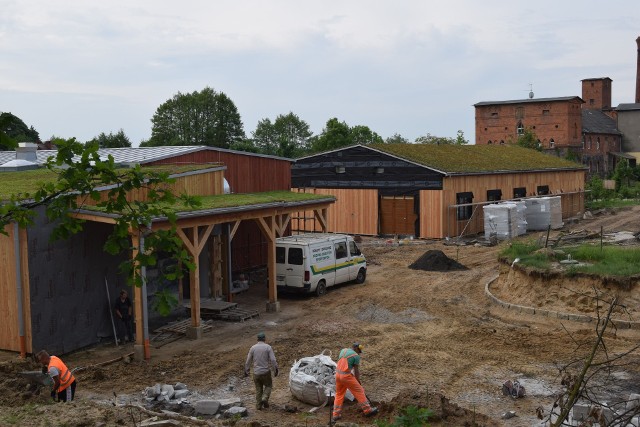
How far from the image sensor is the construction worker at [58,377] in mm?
11695

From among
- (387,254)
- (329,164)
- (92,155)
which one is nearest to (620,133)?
(329,164)

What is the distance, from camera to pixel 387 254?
32500 millimetres

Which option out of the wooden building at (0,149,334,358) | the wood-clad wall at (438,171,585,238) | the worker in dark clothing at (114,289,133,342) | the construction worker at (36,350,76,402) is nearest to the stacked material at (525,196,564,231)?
the wood-clad wall at (438,171,585,238)

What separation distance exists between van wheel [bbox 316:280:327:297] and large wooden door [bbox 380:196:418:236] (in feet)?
50.1

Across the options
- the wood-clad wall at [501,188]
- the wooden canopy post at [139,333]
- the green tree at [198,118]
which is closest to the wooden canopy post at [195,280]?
the wooden canopy post at [139,333]

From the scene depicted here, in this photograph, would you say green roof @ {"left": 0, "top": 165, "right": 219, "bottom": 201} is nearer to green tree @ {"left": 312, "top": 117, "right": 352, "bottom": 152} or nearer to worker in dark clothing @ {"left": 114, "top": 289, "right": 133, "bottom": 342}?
worker in dark clothing @ {"left": 114, "top": 289, "right": 133, "bottom": 342}

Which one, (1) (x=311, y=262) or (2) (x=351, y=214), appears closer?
(1) (x=311, y=262)

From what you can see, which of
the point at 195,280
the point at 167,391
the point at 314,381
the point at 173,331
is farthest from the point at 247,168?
the point at 314,381

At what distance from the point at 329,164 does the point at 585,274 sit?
22511 mm

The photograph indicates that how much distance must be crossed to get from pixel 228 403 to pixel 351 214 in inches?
1095

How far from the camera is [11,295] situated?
1583 cm

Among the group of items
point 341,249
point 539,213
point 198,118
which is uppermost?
point 198,118

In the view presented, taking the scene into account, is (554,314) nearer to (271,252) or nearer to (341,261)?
(341,261)

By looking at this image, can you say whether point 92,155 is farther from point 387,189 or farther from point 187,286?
point 387,189
